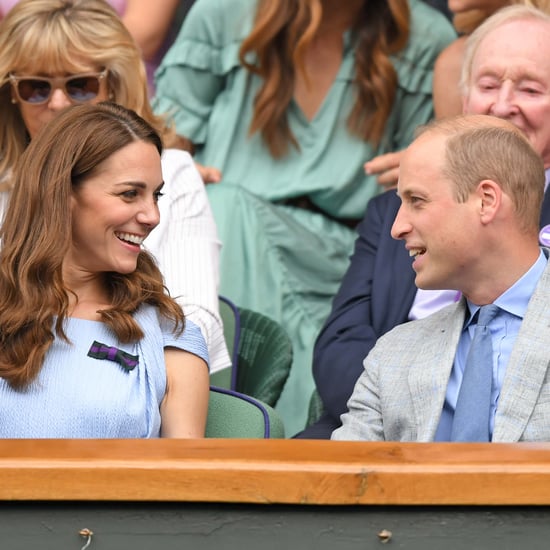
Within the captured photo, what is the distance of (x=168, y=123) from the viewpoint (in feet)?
13.3

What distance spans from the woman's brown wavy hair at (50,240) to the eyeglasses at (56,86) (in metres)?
0.65

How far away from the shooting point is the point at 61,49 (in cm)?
342

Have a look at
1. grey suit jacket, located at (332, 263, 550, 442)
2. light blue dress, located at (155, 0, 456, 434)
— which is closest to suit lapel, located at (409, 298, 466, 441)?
grey suit jacket, located at (332, 263, 550, 442)

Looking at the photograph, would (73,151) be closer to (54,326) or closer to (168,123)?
(54,326)

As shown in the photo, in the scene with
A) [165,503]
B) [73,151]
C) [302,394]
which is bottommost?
[302,394]

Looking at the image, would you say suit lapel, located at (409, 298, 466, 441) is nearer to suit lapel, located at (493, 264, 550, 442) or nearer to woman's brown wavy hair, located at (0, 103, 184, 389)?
suit lapel, located at (493, 264, 550, 442)

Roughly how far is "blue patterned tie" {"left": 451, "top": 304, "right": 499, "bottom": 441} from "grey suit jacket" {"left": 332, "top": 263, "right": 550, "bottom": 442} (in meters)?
0.04

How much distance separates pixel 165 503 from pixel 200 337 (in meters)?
0.95

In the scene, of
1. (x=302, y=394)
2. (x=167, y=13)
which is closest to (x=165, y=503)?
(x=302, y=394)

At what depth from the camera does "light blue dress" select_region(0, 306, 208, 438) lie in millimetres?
2557

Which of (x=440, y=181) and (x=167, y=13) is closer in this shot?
(x=440, y=181)

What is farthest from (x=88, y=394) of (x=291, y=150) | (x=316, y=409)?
(x=291, y=150)

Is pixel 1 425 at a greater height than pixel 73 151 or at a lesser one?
lesser

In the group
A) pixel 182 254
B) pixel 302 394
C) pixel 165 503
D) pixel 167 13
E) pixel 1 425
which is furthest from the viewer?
pixel 167 13
